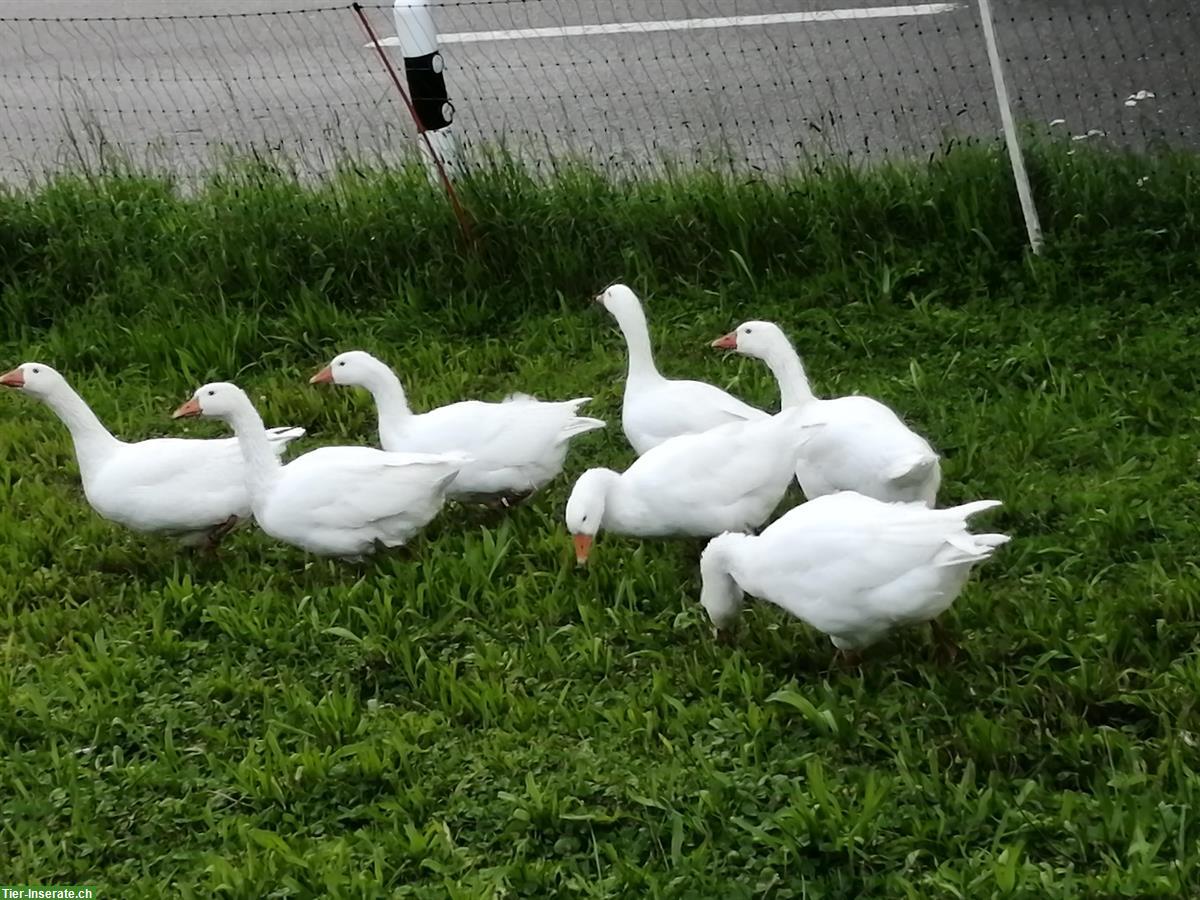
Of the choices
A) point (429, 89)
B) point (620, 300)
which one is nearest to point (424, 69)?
point (429, 89)

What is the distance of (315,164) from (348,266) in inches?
67.0

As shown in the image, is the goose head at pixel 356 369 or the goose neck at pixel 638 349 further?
the goose neck at pixel 638 349

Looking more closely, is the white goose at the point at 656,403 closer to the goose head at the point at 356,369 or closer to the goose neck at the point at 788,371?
the goose neck at the point at 788,371

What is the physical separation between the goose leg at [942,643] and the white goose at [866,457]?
44 cm

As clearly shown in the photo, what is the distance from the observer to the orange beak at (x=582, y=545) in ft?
13.0

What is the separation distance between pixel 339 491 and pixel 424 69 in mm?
2473

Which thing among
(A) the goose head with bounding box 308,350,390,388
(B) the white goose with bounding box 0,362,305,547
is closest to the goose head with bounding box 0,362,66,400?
(B) the white goose with bounding box 0,362,305,547

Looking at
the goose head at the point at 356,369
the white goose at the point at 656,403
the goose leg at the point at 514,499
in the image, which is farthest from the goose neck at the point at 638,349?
the goose head at the point at 356,369

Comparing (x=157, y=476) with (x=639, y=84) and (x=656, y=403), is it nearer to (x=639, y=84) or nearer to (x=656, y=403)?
(x=656, y=403)

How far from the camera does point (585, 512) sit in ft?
13.0

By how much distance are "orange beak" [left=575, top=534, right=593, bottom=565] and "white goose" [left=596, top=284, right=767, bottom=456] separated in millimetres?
706

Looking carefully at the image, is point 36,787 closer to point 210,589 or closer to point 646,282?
point 210,589

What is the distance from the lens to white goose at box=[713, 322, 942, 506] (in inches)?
153

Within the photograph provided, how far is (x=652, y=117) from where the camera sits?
25.4 ft
